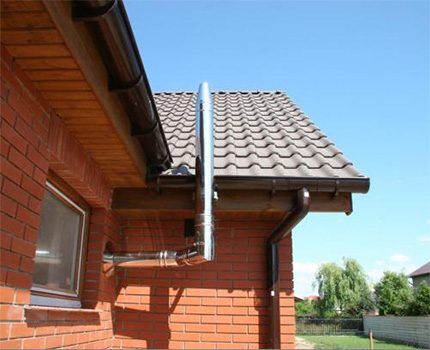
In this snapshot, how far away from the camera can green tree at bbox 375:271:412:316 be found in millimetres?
29547

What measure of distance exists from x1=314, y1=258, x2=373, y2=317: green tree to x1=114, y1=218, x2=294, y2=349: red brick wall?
4018cm

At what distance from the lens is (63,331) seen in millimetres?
2678

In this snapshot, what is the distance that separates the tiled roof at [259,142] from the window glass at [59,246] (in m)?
0.97

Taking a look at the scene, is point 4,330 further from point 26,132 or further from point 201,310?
point 201,310

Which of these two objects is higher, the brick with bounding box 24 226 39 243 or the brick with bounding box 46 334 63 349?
the brick with bounding box 24 226 39 243

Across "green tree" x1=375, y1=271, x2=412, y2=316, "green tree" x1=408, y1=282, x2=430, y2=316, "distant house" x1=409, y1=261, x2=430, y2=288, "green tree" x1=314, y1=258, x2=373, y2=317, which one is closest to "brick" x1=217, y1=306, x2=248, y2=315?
"green tree" x1=408, y1=282, x2=430, y2=316

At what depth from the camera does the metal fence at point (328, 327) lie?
100 ft

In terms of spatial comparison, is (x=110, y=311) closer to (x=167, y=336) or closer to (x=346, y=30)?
(x=167, y=336)

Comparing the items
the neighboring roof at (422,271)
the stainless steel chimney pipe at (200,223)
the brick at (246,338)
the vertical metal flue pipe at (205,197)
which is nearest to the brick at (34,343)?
the stainless steel chimney pipe at (200,223)

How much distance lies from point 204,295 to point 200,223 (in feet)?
3.42

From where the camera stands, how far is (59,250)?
3121mm

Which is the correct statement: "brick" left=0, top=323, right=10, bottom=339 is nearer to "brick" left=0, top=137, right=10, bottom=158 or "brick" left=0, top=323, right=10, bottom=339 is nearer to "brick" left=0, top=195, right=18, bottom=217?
"brick" left=0, top=195, right=18, bottom=217

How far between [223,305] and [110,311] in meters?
1.07

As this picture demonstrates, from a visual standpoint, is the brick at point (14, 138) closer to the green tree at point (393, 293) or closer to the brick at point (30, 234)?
the brick at point (30, 234)
